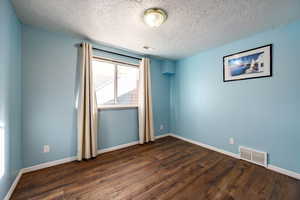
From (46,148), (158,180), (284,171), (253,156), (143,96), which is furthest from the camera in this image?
(143,96)

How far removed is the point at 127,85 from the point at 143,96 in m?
0.51

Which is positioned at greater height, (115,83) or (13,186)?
(115,83)

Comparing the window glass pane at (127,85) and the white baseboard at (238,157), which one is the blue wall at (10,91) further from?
the white baseboard at (238,157)

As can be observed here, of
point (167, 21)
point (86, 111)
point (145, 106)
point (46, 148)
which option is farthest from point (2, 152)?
point (167, 21)

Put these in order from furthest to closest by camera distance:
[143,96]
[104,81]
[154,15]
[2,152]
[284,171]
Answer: [143,96], [104,81], [284,171], [154,15], [2,152]

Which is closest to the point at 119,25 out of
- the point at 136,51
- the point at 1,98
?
the point at 136,51

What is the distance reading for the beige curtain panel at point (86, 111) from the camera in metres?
2.04

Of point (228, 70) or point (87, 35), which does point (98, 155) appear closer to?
point (87, 35)

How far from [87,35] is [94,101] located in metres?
1.22

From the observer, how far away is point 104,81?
2.52 meters

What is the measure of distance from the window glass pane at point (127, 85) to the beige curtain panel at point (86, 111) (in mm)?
700

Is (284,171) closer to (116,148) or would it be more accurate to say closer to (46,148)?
(116,148)

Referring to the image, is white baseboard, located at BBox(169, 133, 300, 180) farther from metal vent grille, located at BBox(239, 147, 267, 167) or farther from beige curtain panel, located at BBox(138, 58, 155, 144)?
beige curtain panel, located at BBox(138, 58, 155, 144)

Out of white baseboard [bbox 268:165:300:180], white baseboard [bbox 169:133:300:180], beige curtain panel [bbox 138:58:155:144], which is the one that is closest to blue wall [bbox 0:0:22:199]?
beige curtain panel [bbox 138:58:155:144]
